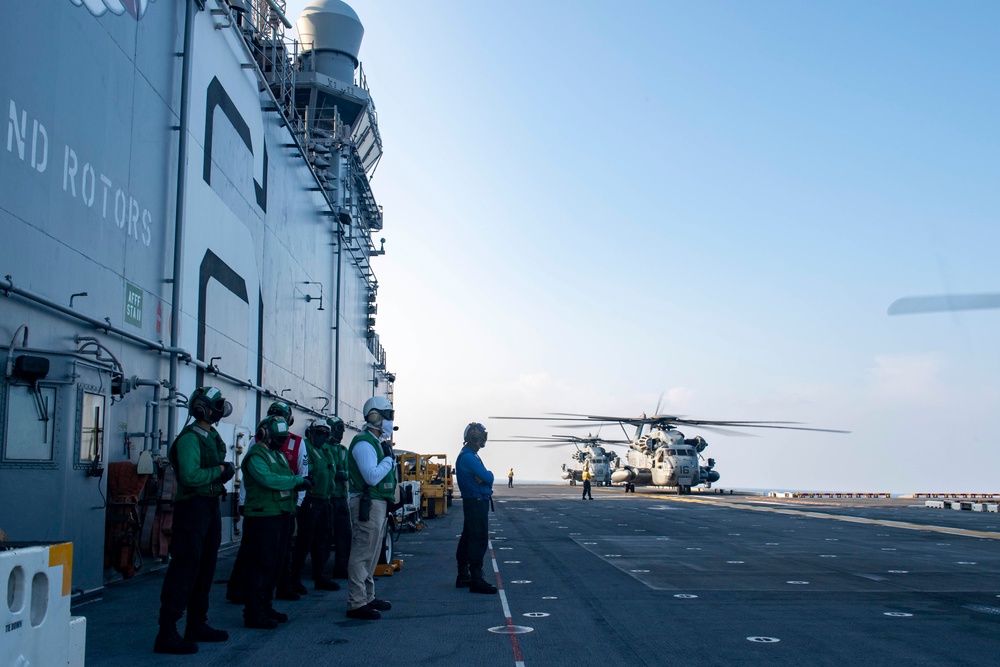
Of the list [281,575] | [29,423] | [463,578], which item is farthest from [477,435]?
[29,423]

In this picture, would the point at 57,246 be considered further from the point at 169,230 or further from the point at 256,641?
the point at 256,641

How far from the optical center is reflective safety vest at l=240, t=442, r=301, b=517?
7.63m

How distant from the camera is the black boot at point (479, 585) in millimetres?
9867

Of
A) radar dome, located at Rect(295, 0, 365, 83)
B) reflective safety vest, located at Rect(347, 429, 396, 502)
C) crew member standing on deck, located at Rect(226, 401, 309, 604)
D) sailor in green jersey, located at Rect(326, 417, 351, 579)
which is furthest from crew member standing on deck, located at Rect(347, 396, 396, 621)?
radar dome, located at Rect(295, 0, 365, 83)

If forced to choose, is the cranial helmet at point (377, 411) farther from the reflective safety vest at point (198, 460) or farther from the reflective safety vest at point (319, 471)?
the reflective safety vest at point (198, 460)

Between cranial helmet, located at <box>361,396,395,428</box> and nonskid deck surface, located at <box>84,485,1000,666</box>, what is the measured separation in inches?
78.6

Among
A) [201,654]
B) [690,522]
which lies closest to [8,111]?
[201,654]

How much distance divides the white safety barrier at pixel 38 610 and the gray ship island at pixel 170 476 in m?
0.01

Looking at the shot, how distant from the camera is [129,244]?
36.9 feet

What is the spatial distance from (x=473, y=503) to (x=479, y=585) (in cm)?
112

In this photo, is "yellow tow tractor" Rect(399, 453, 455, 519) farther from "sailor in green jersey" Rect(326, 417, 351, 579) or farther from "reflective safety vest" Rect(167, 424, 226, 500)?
"reflective safety vest" Rect(167, 424, 226, 500)

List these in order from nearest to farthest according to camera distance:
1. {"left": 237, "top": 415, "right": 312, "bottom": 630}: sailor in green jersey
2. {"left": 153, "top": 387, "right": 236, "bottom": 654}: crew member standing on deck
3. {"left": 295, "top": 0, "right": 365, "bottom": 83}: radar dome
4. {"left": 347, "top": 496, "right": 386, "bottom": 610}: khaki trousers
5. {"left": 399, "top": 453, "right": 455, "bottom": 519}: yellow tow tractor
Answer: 1. {"left": 153, "top": 387, "right": 236, "bottom": 654}: crew member standing on deck
2. {"left": 237, "top": 415, "right": 312, "bottom": 630}: sailor in green jersey
3. {"left": 347, "top": 496, "right": 386, "bottom": 610}: khaki trousers
4. {"left": 399, "top": 453, "right": 455, "bottom": 519}: yellow tow tractor
5. {"left": 295, "top": 0, "right": 365, "bottom": 83}: radar dome

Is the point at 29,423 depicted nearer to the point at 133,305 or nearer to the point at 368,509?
the point at 133,305

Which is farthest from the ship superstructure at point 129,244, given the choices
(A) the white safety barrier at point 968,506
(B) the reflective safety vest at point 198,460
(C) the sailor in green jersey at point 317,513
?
(A) the white safety barrier at point 968,506
